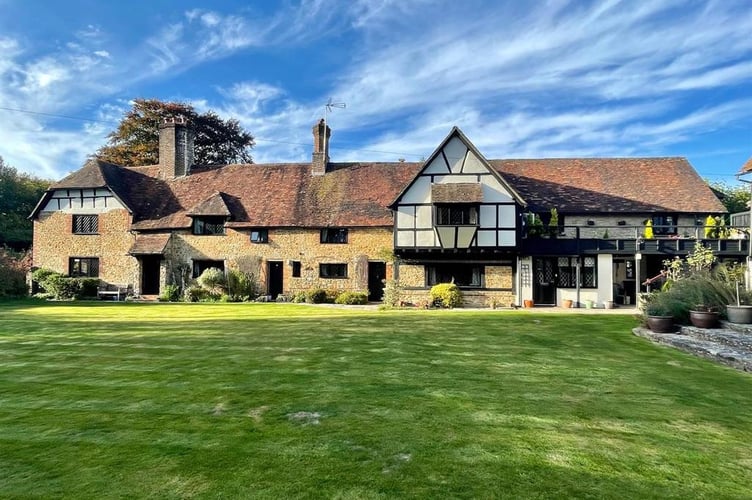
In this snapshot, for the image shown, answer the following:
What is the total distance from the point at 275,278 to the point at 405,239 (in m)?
7.82

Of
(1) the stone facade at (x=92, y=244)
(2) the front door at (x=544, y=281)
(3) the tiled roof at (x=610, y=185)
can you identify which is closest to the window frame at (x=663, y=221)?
(3) the tiled roof at (x=610, y=185)

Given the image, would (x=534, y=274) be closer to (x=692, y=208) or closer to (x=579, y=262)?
(x=579, y=262)

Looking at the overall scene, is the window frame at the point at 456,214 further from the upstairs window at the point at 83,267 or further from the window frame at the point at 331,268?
the upstairs window at the point at 83,267

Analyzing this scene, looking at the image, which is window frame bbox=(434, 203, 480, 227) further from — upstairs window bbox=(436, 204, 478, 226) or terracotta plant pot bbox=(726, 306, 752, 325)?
terracotta plant pot bbox=(726, 306, 752, 325)

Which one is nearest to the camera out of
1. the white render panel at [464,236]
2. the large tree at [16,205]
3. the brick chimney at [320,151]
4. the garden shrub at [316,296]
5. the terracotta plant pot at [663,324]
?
the terracotta plant pot at [663,324]

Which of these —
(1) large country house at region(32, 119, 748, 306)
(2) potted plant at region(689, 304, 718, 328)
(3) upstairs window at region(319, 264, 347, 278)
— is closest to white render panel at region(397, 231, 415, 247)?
(1) large country house at region(32, 119, 748, 306)

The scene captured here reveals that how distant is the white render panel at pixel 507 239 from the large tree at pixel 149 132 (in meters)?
27.0

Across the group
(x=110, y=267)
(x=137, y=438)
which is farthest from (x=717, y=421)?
(x=110, y=267)

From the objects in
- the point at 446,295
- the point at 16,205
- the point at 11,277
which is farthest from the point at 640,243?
the point at 16,205

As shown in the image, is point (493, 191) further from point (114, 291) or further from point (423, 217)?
point (114, 291)

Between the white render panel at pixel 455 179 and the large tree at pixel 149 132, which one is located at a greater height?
the large tree at pixel 149 132

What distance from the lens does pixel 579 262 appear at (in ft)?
66.1

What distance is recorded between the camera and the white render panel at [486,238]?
2005cm

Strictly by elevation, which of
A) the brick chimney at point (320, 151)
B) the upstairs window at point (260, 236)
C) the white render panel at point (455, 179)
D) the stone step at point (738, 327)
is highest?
the brick chimney at point (320, 151)
